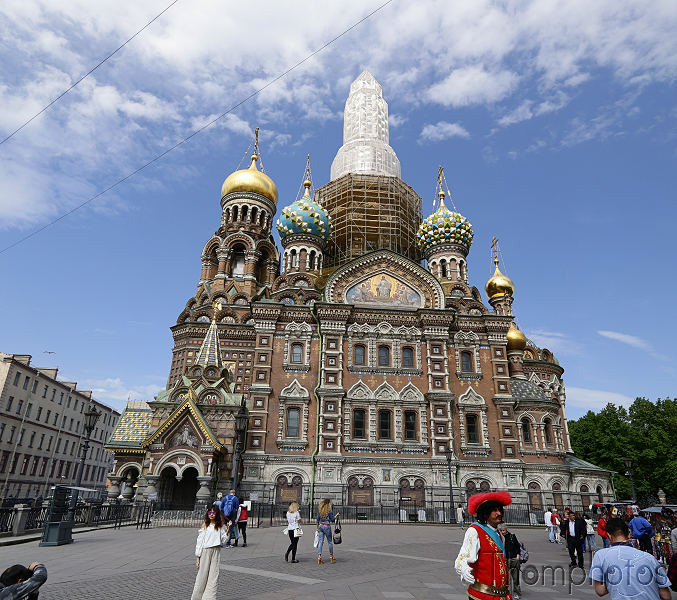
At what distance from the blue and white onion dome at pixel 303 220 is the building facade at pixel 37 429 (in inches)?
963

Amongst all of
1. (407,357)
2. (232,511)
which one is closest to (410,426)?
(407,357)

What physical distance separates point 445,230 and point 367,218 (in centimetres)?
676

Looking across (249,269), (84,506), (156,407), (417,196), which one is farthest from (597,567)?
(417,196)

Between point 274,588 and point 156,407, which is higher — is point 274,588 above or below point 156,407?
below

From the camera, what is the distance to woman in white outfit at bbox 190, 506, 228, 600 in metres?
6.62

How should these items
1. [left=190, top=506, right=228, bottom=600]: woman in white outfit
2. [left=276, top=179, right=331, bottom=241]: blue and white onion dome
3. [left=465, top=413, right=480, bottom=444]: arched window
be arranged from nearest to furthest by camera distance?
[left=190, top=506, right=228, bottom=600]: woman in white outfit → [left=465, top=413, right=480, bottom=444]: arched window → [left=276, top=179, right=331, bottom=241]: blue and white onion dome

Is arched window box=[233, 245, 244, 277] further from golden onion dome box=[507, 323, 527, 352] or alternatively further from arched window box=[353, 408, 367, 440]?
golden onion dome box=[507, 323, 527, 352]

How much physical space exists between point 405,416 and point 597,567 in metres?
24.1

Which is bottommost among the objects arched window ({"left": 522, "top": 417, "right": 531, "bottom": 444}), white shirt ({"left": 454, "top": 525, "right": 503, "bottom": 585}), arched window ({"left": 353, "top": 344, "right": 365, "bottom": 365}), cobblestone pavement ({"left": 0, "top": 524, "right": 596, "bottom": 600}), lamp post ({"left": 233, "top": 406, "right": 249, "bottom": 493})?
cobblestone pavement ({"left": 0, "top": 524, "right": 596, "bottom": 600})

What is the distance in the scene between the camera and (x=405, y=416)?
27.9 meters

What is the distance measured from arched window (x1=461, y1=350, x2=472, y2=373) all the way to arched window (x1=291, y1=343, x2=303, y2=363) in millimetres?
9999

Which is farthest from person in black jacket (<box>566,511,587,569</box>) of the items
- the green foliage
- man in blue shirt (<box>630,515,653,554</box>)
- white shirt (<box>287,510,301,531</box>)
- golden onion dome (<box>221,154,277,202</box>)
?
golden onion dome (<box>221,154,277,202</box>)

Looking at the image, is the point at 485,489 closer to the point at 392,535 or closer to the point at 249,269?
the point at 392,535

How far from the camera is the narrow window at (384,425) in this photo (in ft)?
89.6
